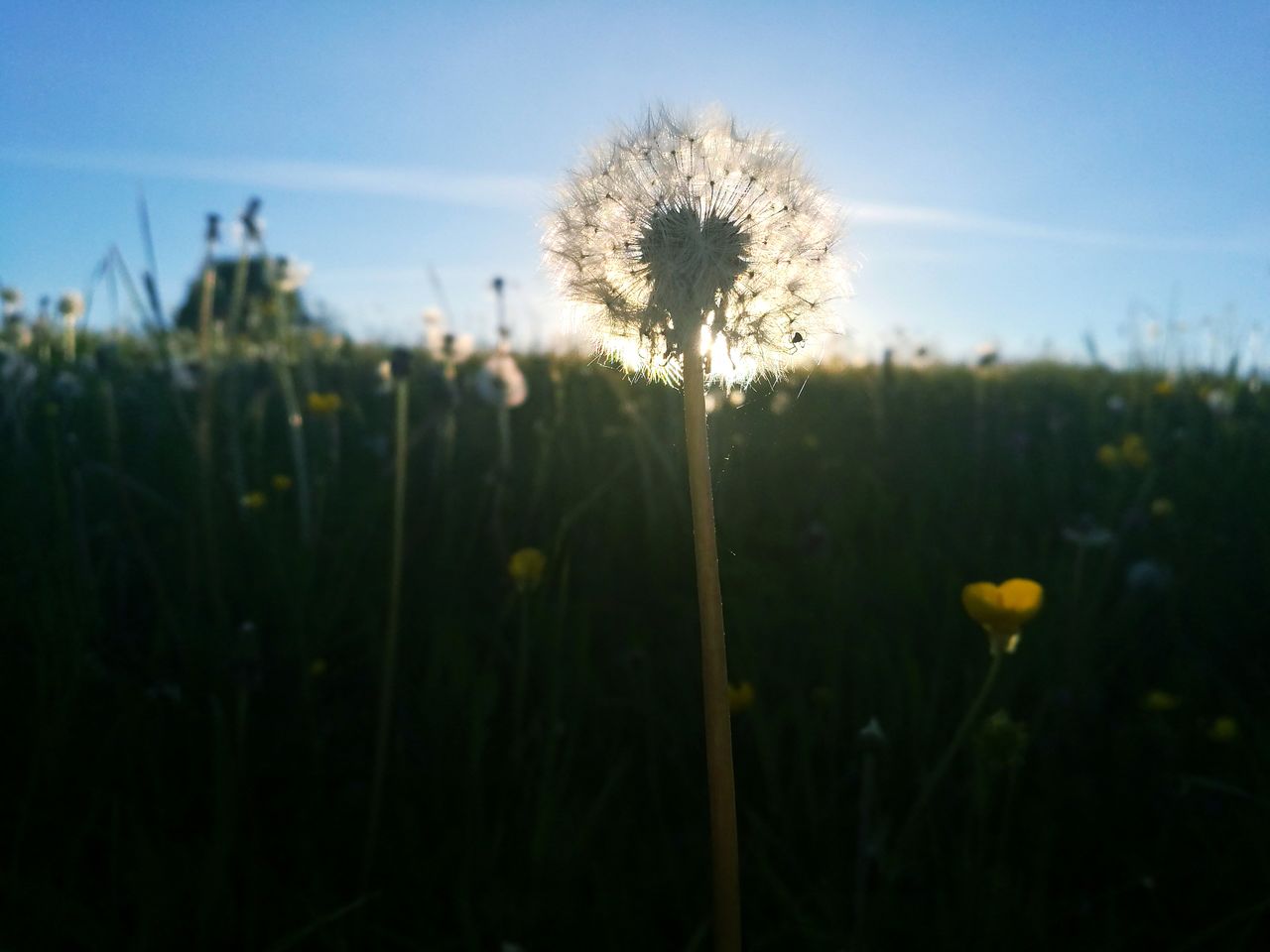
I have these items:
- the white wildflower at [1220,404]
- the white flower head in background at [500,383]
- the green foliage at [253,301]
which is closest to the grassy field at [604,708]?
the white flower head in background at [500,383]

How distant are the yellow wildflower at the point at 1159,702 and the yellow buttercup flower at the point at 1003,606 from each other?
706 millimetres

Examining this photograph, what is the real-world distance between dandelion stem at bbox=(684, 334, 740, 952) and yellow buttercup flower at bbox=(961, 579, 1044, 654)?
60cm

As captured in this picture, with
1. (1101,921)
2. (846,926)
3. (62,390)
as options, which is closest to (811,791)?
(846,926)

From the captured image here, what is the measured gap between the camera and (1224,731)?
5.05 ft

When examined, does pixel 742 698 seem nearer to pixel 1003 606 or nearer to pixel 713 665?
pixel 1003 606

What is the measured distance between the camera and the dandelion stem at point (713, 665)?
0.58 m

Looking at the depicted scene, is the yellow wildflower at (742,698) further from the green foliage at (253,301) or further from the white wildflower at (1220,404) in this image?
the white wildflower at (1220,404)

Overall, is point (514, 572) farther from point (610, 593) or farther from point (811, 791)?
point (610, 593)

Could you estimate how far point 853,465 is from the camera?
3.15 meters

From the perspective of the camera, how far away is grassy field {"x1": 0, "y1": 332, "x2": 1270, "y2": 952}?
119 cm

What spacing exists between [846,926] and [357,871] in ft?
2.22

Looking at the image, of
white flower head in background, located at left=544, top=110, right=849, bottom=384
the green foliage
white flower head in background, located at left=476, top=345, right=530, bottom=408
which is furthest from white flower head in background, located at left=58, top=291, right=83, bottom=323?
white flower head in background, located at left=544, top=110, right=849, bottom=384

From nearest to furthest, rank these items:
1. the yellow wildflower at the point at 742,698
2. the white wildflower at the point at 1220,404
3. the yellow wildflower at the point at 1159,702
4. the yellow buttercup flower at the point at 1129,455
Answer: the yellow wildflower at the point at 742,698, the yellow wildflower at the point at 1159,702, the yellow buttercup flower at the point at 1129,455, the white wildflower at the point at 1220,404

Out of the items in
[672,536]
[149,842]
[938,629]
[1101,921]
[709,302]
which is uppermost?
[709,302]
